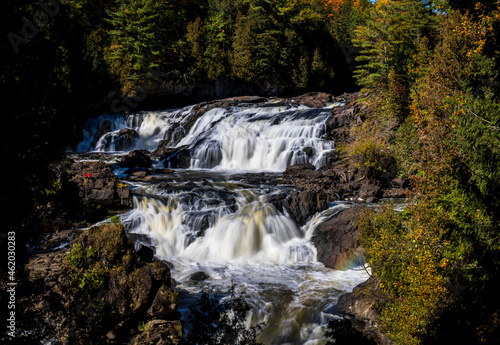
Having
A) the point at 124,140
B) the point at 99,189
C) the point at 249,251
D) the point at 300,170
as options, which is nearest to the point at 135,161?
the point at 99,189

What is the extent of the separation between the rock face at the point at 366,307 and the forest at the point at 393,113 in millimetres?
185

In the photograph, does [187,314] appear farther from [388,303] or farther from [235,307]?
[388,303]

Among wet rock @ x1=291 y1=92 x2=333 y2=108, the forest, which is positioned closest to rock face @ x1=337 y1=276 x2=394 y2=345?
the forest

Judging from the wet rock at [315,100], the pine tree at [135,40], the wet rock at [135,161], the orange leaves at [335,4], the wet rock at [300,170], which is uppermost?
the orange leaves at [335,4]

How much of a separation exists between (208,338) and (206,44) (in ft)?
131

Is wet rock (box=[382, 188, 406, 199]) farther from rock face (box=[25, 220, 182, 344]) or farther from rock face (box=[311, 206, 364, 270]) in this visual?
rock face (box=[25, 220, 182, 344])

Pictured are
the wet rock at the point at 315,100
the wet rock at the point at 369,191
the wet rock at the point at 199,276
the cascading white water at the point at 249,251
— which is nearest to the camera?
the cascading white water at the point at 249,251

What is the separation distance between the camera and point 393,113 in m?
19.8

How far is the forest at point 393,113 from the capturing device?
4.57 metres

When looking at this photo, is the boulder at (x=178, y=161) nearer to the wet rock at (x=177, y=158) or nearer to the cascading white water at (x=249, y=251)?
the wet rock at (x=177, y=158)

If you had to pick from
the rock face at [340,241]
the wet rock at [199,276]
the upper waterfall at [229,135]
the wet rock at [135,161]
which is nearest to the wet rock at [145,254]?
the wet rock at [199,276]

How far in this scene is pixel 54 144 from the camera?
4.81 metres

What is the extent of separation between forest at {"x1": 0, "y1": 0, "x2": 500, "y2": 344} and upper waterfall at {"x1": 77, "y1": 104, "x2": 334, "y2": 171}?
2.50 metres

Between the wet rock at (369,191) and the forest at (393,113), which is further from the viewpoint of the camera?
the wet rock at (369,191)
